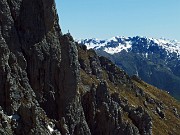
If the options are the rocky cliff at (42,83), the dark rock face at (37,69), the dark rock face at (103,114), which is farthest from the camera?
the dark rock face at (103,114)

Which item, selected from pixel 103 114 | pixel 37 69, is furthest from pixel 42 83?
pixel 103 114

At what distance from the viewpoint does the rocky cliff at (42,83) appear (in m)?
63.0

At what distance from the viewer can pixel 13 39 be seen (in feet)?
226

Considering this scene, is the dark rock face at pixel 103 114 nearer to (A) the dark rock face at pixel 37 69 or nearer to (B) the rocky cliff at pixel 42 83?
(B) the rocky cliff at pixel 42 83

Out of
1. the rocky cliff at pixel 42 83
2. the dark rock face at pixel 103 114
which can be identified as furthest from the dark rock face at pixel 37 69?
the dark rock face at pixel 103 114

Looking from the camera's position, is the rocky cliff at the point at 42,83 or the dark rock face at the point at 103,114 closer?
the rocky cliff at the point at 42,83

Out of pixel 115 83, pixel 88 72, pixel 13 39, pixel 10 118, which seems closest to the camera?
pixel 10 118

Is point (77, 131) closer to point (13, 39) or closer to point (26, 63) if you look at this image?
point (26, 63)

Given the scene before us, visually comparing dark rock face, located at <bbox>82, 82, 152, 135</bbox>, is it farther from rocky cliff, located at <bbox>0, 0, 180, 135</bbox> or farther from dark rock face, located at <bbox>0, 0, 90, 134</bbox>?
Result: dark rock face, located at <bbox>0, 0, 90, 134</bbox>

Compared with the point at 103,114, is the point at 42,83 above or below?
above

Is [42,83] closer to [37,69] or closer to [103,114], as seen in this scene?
[37,69]

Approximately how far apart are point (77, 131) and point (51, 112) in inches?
240

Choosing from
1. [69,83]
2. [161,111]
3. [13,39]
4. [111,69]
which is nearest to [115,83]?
[111,69]

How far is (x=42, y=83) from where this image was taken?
74.3 m
